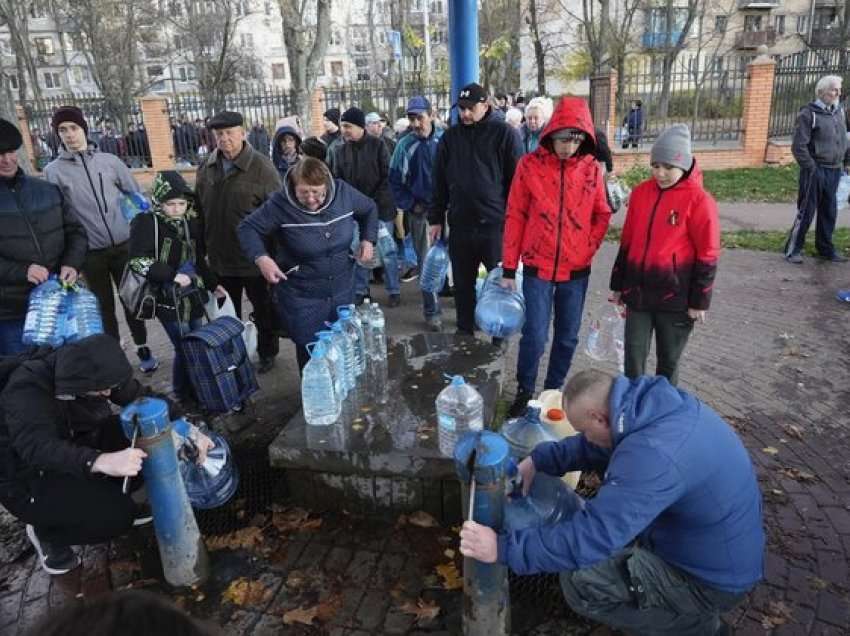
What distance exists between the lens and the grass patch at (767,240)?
28.8ft

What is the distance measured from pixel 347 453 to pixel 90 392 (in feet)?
4.19

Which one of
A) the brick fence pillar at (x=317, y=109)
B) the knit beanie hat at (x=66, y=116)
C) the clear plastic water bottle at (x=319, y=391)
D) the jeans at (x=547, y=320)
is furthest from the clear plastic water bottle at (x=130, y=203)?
the brick fence pillar at (x=317, y=109)

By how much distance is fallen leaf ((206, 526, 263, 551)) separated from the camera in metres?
3.46

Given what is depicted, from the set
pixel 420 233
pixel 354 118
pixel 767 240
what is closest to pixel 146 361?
pixel 420 233

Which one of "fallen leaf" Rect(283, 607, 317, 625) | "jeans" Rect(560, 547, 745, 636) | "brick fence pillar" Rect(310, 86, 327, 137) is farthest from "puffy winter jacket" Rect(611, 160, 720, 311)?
"brick fence pillar" Rect(310, 86, 327, 137)

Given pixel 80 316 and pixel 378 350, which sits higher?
pixel 80 316

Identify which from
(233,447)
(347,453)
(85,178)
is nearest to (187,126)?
(85,178)

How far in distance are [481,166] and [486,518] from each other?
3.33m

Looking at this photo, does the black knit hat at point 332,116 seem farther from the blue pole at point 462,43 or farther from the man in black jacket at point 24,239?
the man in black jacket at point 24,239

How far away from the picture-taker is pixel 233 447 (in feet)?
14.6

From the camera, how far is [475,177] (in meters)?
5.13

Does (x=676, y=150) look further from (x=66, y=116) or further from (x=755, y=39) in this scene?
Answer: (x=755, y=39)

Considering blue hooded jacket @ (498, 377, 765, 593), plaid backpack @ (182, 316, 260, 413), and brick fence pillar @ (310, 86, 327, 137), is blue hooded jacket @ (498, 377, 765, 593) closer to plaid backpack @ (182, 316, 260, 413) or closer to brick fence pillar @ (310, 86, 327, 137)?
plaid backpack @ (182, 316, 260, 413)

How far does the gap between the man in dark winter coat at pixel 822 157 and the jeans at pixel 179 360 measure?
706cm
